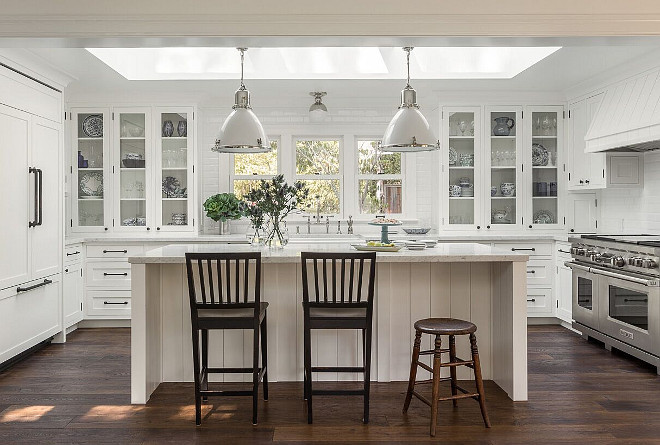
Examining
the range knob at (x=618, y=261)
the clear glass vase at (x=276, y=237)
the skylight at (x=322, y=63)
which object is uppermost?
the skylight at (x=322, y=63)

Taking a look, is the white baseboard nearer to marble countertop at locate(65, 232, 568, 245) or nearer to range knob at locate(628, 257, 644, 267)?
marble countertop at locate(65, 232, 568, 245)

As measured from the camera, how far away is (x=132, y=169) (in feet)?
20.9

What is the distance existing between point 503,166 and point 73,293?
4.72 m

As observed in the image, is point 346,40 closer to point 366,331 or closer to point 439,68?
point 366,331

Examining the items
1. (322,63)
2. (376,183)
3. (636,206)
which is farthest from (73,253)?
(636,206)

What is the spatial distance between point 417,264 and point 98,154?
4.02 meters

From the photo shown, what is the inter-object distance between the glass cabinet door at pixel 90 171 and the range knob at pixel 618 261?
500cm

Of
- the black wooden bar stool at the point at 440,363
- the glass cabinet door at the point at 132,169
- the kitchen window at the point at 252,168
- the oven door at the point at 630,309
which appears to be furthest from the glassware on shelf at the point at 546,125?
the glass cabinet door at the point at 132,169

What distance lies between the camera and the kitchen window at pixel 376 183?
6852 millimetres

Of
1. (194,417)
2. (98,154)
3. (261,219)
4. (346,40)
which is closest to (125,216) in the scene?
(98,154)

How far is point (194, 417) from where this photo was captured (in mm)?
3492

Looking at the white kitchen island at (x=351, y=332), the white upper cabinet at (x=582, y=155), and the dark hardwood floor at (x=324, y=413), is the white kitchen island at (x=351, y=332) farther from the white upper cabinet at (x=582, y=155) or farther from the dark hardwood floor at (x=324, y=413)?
the white upper cabinet at (x=582, y=155)

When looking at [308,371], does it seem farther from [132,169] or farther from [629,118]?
[132,169]

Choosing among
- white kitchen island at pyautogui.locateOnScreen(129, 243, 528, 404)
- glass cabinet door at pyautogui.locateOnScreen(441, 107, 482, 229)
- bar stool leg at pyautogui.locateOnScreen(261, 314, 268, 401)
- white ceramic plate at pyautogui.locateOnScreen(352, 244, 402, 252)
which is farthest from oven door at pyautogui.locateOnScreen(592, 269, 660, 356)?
bar stool leg at pyautogui.locateOnScreen(261, 314, 268, 401)
